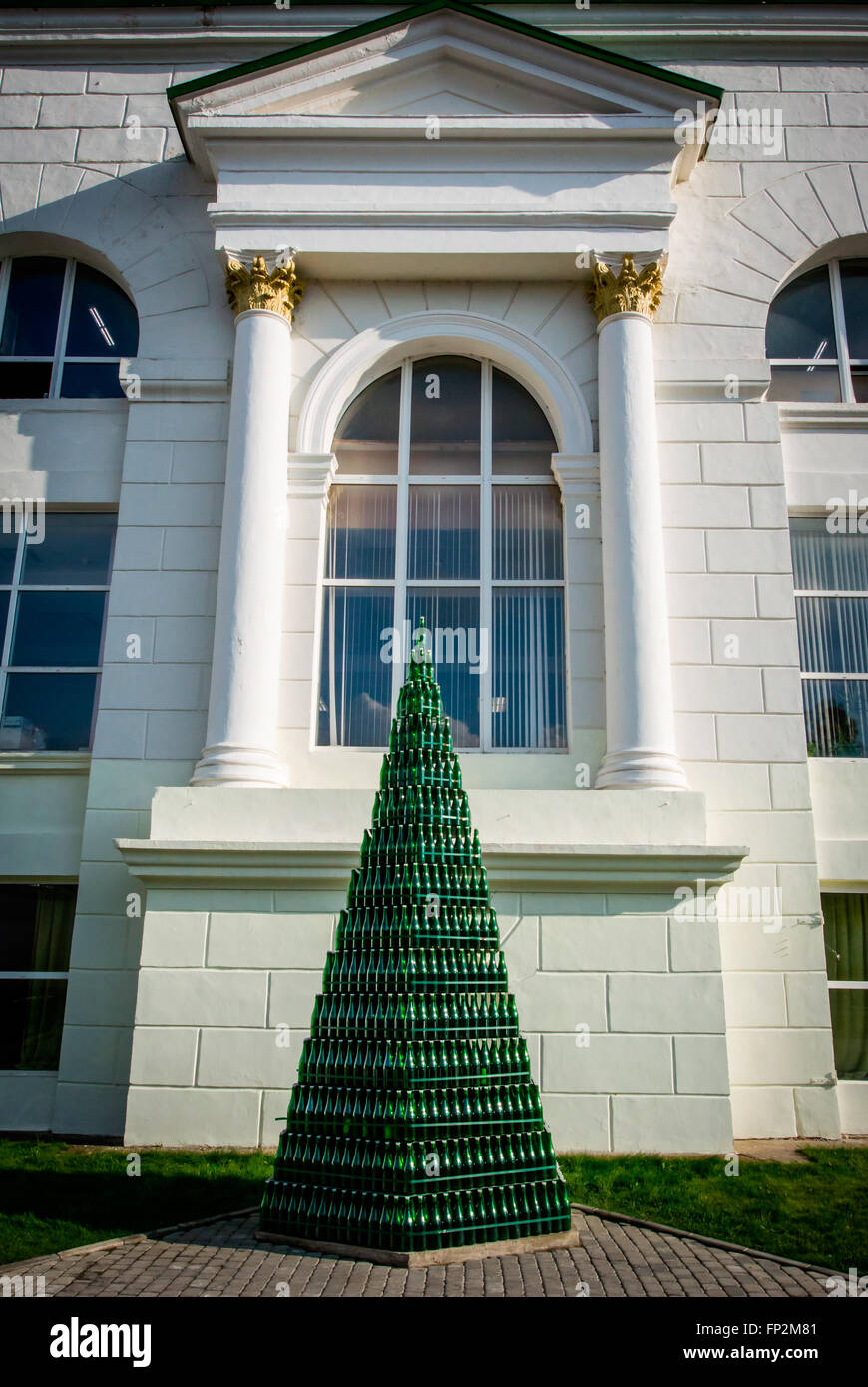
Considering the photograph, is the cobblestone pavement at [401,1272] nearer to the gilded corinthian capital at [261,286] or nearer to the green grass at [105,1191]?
the green grass at [105,1191]

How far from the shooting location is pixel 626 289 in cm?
1173

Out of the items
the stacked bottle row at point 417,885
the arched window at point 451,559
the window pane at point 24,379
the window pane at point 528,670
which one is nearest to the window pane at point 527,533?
the arched window at point 451,559

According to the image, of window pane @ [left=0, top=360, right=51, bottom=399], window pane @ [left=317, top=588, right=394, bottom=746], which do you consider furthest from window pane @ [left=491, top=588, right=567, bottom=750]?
window pane @ [left=0, top=360, right=51, bottom=399]

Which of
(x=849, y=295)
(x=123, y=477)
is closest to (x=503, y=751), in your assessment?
(x=123, y=477)

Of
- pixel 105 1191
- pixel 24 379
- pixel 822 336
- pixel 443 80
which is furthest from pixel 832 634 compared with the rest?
pixel 24 379

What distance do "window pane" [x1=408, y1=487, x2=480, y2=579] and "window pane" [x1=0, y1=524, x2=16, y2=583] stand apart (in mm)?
4620

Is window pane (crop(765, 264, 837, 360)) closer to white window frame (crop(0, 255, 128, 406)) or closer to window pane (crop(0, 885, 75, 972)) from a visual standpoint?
white window frame (crop(0, 255, 128, 406))

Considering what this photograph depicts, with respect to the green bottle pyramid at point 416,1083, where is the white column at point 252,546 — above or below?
above

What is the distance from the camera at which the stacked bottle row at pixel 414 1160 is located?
5824 mm

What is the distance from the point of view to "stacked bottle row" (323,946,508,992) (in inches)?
251

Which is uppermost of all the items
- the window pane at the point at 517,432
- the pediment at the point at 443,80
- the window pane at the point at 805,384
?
the pediment at the point at 443,80

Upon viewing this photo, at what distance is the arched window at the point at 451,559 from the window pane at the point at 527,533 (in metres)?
0.01

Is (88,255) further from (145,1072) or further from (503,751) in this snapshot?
(145,1072)

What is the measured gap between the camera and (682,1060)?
8.95 metres
